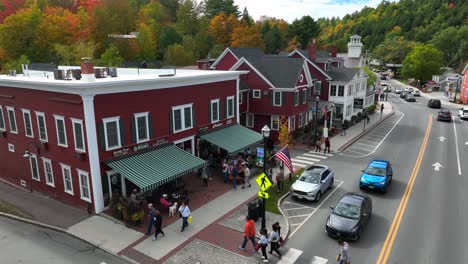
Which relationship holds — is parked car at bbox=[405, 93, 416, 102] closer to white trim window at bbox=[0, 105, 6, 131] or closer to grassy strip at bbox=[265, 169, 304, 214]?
grassy strip at bbox=[265, 169, 304, 214]

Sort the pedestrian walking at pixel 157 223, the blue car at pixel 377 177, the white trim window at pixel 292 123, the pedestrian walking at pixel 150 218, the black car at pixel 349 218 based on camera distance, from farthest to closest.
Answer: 1. the white trim window at pixel 292 123
2. the blue car at pixel 377 177
3. the pedestrian walking at pixel 150 218
4. the pedestrian walking at pixel 157 223
5. the black car at pixel 349 218

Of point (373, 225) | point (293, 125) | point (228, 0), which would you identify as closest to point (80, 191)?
point (373, 225)

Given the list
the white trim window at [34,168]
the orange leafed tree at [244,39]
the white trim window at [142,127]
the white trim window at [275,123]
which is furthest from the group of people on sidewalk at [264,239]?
the orange leafed tree at [244,39]

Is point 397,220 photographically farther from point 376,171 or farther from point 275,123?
point 275,123

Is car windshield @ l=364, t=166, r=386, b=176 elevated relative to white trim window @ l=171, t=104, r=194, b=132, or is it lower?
lower

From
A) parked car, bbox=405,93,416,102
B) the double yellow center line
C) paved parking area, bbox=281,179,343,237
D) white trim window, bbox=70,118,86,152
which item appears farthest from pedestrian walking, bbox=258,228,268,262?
parked car, bbox=405,93,416,102

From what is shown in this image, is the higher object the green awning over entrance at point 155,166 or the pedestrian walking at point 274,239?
the green awning over entrance at point 155,166

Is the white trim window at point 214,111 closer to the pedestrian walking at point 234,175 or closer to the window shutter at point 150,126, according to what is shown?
the pedestrian walking at point 234,175
